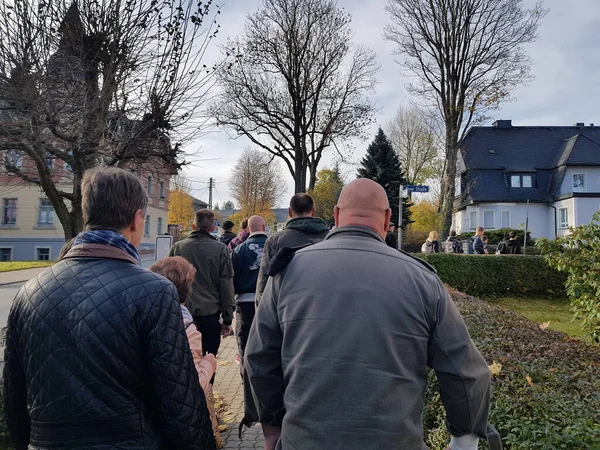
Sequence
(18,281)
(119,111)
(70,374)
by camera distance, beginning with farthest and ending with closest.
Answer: (18,281)
(119,111)
(70,374)

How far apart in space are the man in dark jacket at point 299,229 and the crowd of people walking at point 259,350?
2362mm

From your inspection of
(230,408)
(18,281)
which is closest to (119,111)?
(230,408)

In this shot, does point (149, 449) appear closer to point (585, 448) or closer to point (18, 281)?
point (585, 448)

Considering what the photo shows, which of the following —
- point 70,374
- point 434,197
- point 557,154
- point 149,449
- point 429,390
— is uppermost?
point 557,154

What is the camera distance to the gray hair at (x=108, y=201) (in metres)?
1.94

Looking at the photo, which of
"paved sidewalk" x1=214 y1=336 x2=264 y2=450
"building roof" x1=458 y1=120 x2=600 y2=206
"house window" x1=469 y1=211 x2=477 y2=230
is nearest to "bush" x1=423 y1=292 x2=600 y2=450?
"paved sidewalk" x1=214 y1=336 x2=264 y2=450

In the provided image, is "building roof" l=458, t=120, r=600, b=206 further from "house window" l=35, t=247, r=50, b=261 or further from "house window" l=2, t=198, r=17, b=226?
"house window" l=2, t=198, r=17, b=226

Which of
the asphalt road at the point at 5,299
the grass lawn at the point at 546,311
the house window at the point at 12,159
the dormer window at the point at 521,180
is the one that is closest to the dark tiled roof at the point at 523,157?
the dormer window at the point at 521,180

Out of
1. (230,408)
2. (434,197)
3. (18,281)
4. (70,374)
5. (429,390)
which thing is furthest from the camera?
(434,197)

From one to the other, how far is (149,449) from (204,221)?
13.0ft

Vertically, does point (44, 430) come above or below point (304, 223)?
below

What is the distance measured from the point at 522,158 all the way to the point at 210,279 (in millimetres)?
46188

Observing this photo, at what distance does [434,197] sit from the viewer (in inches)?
1949

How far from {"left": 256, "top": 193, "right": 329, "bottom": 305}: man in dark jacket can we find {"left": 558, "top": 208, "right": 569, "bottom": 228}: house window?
42.9 m
